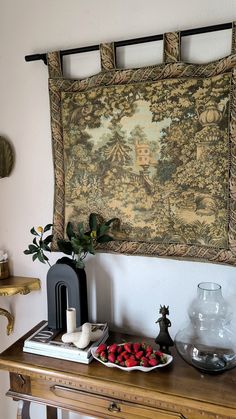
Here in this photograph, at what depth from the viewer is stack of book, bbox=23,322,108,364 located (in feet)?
4.27

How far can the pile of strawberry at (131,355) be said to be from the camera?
1214mm

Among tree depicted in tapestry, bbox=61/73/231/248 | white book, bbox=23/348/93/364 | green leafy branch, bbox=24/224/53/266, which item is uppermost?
tree depicted in tapestry, bbox=61/73/231/248

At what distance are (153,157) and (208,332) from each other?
719 millimetres

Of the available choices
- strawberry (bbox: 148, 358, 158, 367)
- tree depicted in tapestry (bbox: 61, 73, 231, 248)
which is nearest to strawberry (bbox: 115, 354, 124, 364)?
strawberry (bbox: 148, 358, 158, 367)

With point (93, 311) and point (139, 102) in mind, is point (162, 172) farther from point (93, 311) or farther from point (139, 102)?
point (93, 311)

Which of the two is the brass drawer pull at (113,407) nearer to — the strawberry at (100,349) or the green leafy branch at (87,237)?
the strawberry at (100,349)

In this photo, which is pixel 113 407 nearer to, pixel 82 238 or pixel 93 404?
pixel 93 404

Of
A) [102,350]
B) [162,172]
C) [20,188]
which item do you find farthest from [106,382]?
[20,188]

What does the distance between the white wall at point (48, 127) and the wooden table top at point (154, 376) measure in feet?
0.94

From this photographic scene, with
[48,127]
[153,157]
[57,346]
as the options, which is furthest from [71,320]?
[48,127]

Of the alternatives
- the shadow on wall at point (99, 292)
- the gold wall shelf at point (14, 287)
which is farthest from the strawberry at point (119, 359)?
the gold wall shelf at point (14, 287)

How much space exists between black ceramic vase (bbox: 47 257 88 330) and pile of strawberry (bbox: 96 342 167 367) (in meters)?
0.22

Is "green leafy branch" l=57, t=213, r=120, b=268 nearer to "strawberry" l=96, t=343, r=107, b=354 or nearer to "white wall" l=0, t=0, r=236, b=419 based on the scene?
"white wall" l=0, t=0, r=236, b=419

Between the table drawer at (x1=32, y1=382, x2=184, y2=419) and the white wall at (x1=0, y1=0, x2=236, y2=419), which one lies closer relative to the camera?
the table drawer at (x1=32, y1=382, x2=184, y2=419)
